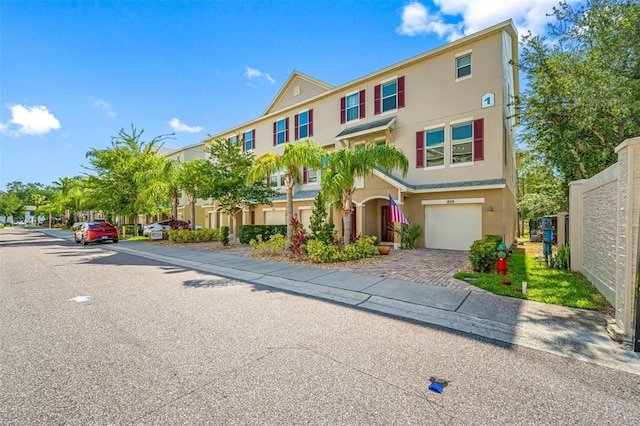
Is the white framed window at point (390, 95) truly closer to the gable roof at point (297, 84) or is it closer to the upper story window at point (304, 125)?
the gable roof at point (297, 84)

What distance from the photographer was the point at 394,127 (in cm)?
1666

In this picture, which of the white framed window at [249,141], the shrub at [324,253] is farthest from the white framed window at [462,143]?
the white framed window at [249,141]

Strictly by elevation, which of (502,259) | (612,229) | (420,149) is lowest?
(502,259)

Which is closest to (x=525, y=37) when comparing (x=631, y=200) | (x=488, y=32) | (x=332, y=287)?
(x=488, y=32)

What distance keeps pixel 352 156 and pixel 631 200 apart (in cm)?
828

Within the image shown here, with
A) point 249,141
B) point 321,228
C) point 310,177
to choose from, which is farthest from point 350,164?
point 249,141

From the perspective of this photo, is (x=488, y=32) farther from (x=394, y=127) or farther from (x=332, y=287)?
(x=332, y=287)

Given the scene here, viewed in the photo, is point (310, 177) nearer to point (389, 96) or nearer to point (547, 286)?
point (389, 96)

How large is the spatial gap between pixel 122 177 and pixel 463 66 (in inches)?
955

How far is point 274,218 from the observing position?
2352 centimetres

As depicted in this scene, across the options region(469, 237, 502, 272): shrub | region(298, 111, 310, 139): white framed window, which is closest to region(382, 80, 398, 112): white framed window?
region(298, 111, 310, 139): white framed window

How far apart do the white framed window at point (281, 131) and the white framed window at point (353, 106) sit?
6247 millimetres

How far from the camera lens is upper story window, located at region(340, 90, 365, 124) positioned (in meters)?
18.2

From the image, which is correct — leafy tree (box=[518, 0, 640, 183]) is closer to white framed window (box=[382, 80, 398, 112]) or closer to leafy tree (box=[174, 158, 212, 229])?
white framed window (box=[382, 80, 398, 112])
